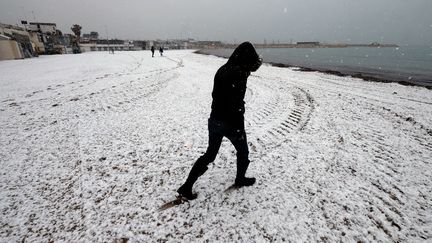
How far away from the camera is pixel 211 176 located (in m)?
4.02

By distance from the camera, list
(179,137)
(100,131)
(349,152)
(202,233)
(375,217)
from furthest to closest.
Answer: (100,131), (179,137), (349,152), (375,217), (202,233)

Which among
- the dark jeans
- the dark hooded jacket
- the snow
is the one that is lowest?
the snow

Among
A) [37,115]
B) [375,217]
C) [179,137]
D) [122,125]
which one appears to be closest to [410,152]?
[375,217]

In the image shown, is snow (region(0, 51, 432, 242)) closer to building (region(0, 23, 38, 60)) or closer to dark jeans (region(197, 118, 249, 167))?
dark jeans (region(197, 118, 249, 167))

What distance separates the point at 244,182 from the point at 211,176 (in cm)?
68

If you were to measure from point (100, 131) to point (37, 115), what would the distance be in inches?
125

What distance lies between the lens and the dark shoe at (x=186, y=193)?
3.31 metres

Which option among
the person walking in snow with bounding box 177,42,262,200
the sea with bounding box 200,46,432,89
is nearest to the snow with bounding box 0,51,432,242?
the person walking in snow with bounding box 177,42,262,200

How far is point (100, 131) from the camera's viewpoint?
6.02m

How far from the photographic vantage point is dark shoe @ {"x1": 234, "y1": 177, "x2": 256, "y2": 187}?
3.60m

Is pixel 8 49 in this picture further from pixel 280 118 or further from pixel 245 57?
pixel 245 57

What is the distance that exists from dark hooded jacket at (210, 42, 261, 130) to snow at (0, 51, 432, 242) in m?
1.53

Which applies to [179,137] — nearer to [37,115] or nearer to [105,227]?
[105,227]

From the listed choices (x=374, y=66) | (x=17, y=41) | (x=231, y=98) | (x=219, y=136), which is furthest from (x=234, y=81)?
(x=17, y=41)
